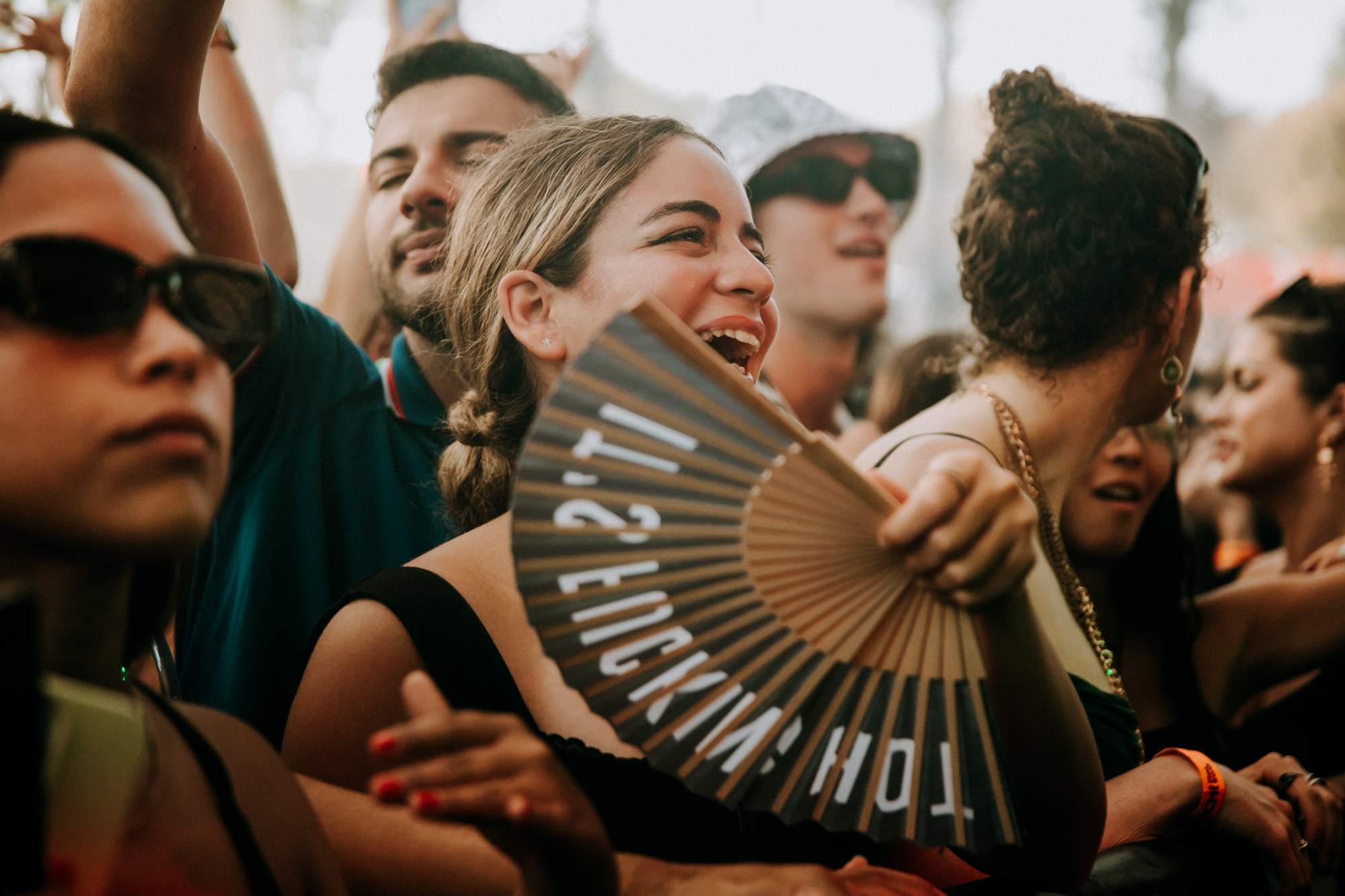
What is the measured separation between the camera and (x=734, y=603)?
3.53ft

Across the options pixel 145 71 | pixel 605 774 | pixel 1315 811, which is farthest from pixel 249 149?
pixel 1315 811

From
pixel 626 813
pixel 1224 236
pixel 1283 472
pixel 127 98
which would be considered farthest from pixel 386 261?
pixel 1283 472

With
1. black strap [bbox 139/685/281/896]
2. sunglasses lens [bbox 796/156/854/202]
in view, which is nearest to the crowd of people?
black strap [bbox 139/685/281/896]

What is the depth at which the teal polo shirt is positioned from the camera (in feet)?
5.93

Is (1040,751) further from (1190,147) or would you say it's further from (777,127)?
(777,127)

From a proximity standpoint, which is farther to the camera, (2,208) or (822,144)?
(822,144)

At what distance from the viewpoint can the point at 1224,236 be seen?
102 inches

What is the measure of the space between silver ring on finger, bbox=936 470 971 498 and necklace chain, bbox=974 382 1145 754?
1.10 metres

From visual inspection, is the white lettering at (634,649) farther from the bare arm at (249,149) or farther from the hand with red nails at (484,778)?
the bare arm at (249,149)

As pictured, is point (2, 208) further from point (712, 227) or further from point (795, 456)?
point (712, 227)

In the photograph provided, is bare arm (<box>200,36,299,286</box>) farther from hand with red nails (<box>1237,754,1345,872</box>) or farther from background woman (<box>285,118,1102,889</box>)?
hand with red nails (<box>1237,754,1345,872</box>)

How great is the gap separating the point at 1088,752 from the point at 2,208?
1.21m

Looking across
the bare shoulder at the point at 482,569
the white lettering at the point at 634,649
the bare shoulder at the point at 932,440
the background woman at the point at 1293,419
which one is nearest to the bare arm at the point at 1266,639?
the background woman at the point at 1293,419

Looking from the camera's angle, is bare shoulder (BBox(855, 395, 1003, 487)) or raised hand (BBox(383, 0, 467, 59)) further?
raised hand (BBox(383, 0, 467, 59))
